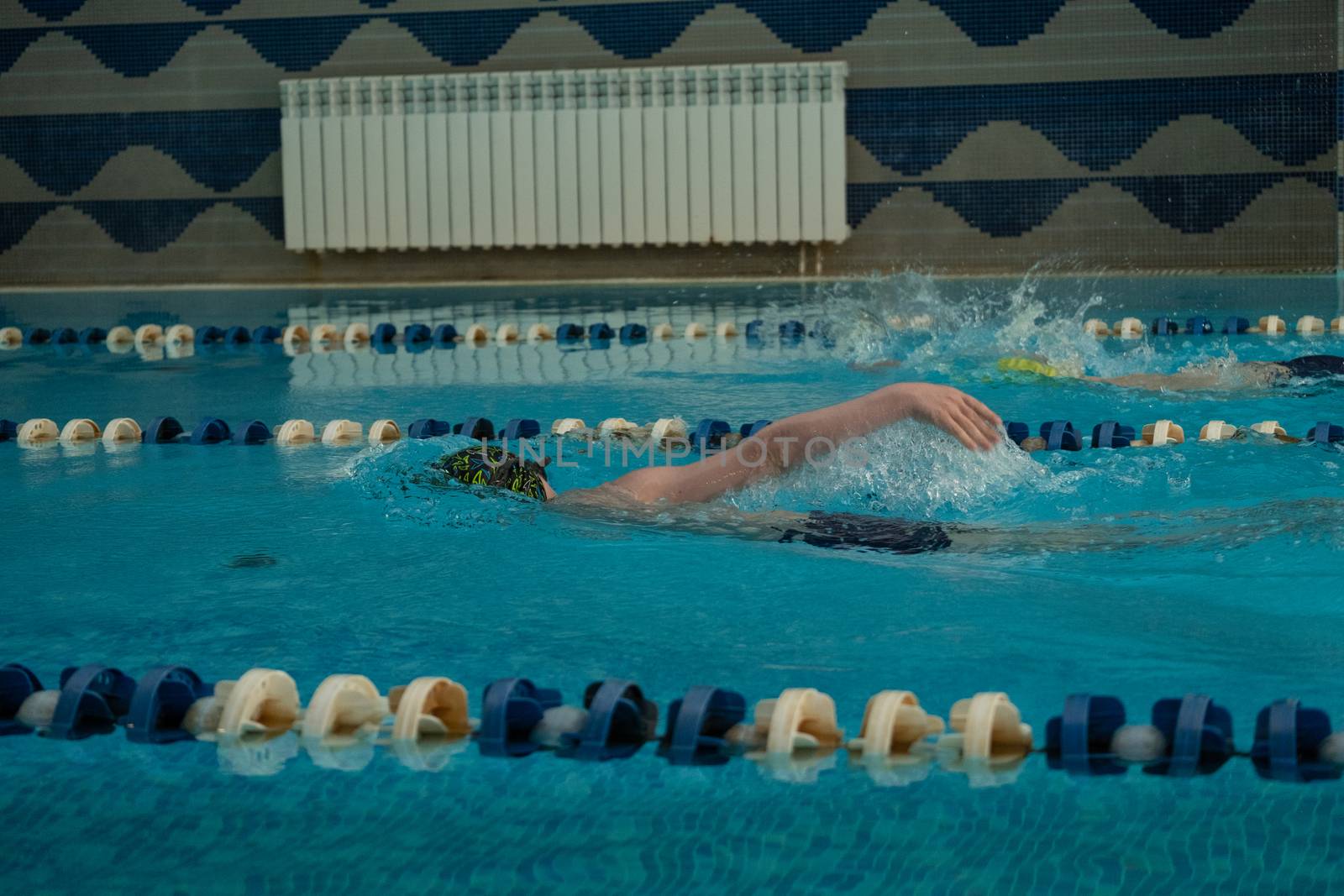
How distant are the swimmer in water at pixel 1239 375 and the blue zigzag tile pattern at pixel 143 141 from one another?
6.59 meters

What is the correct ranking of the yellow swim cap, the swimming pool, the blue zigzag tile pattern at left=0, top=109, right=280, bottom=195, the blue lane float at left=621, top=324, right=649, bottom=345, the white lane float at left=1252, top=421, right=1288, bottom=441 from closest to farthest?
the swimming pool → the white lane float at left=1252, top=421, right=1288, bottom=441 → the yellow swim cap → the blue lane float at left=621, top=324, right=649, bottom=345 → the blue zigzag tile pattern at left=0, top=109, right=280, bottom=195

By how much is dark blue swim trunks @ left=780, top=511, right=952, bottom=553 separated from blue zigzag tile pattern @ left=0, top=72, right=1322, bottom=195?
21.6ft

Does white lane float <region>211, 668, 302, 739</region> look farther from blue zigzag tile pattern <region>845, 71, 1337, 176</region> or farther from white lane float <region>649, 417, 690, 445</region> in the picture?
blue zigzag tile pattern <region>845, 71, 1337, 176</region>

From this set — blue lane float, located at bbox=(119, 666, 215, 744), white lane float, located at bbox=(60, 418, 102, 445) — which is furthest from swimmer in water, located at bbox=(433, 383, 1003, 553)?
white lane float, located at bbox=(60, 418, 102, 445)

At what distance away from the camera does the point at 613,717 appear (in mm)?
1881

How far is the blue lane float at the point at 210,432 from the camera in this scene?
4.29 metres

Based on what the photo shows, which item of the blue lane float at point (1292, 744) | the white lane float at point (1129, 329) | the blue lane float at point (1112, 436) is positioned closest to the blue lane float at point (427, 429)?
the blue lane float at point (1112, 436)

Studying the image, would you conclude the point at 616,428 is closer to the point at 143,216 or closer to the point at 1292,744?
the point at 1292,744

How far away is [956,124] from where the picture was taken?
9.16 meters

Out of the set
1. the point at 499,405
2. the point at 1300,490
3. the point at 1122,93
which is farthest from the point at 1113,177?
the point at 1300,490

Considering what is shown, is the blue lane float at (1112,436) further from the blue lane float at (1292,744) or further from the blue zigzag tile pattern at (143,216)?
the blue zigzag tile pattern at (143,216)

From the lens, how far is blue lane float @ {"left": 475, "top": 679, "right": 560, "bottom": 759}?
188 cm

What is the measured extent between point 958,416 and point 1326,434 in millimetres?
1527

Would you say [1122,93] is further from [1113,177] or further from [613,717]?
[613,717]
